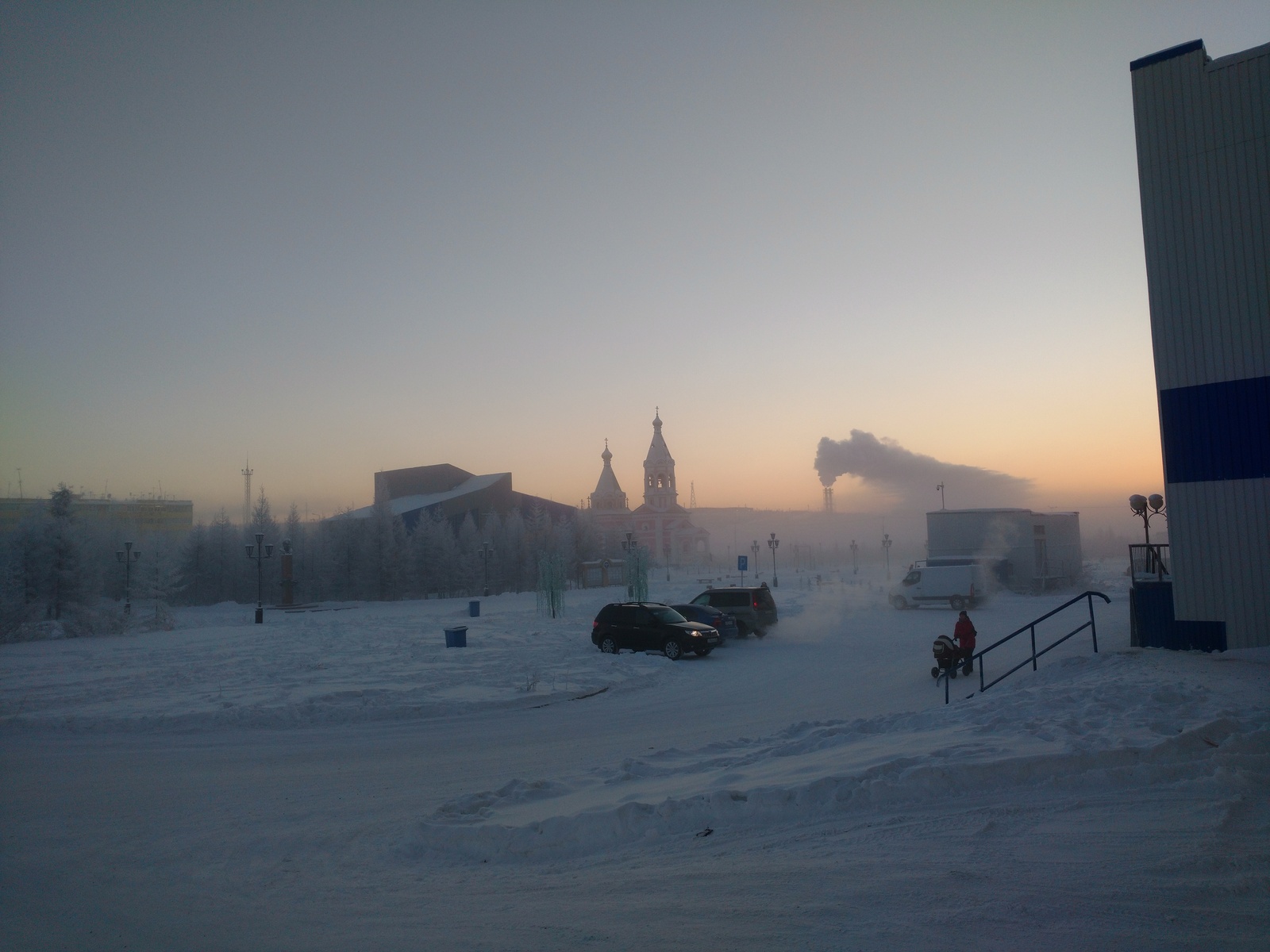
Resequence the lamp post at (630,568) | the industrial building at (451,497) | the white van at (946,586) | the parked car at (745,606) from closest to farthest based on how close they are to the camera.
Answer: the parked car at (745,606) < the white van at (946,586) < the lamp post at (630,568) < the industrial building at (451,497)

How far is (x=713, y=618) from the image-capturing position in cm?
2427

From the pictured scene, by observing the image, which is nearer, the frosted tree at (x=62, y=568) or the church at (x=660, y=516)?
the frosted tree at (x=62, y=568)

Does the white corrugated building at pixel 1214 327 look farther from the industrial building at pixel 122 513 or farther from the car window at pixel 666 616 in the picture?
the industrial building at pixel 122 513

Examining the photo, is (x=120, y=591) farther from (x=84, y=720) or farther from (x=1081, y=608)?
(x=1081, y=608)

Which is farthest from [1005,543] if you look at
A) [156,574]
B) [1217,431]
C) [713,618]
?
[156,574]

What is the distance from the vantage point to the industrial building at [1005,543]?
44.1 meters

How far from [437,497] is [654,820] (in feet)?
285

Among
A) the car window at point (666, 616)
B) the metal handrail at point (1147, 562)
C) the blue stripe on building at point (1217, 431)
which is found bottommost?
the car window at point (666, 616)

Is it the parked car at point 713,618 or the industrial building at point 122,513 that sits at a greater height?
the industrial building at point 122,513

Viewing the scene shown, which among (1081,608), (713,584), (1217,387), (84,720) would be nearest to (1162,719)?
(1217,387)

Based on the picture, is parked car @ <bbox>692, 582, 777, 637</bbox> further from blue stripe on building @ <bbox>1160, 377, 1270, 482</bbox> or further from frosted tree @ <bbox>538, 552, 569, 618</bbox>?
blue stripe on building @ <bbox>1160, 377, 1270, 482</bbox>

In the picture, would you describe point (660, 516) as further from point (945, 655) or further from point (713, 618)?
point (945, 655)

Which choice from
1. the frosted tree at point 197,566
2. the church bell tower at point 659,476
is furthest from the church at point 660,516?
the frosted tree at point 197,566

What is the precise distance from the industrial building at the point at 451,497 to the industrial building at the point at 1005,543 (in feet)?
148
